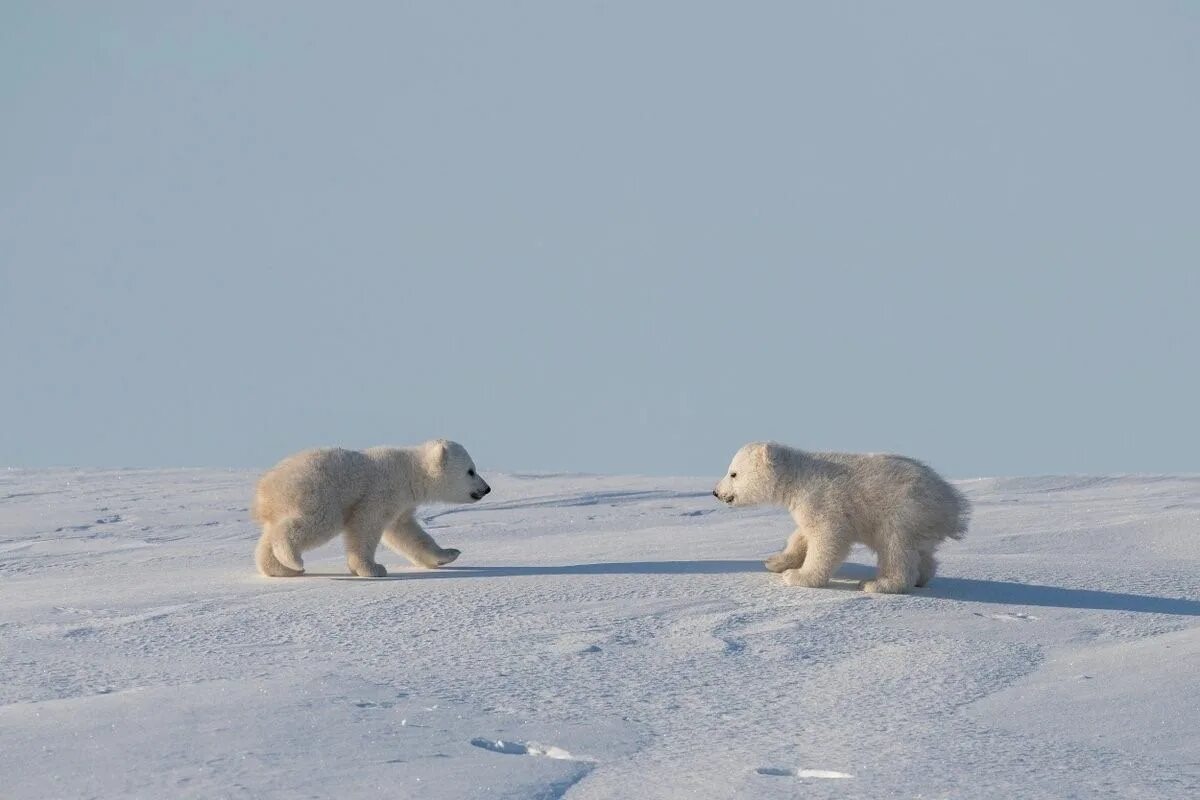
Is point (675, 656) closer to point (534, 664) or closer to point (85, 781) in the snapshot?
point (534, 664)

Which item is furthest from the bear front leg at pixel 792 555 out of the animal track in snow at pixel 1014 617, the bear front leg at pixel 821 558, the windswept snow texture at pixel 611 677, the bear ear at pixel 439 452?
the bear ear at pixel 439 452

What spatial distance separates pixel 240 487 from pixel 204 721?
11.0 metres

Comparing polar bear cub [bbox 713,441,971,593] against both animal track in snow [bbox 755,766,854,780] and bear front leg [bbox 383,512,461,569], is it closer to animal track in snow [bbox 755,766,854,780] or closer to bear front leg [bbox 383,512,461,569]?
bear front leg [bbox 383,512,461,569]

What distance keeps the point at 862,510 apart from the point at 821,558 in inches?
12.8

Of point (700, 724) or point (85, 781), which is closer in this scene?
point (85, 781)

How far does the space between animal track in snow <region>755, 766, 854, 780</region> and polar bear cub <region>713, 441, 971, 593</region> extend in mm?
2996

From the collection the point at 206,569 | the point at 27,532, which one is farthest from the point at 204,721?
the point at 27,532

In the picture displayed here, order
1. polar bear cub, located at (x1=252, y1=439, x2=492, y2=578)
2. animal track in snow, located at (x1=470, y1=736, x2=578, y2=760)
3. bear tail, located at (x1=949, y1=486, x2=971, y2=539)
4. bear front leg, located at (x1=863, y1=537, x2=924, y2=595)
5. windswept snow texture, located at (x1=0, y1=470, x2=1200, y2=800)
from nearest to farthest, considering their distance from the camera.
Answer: windswept snow texture, located at (x1=0, y1=470, x2=1200, y2=800) → animal track in snow, located at (x1=470, y1=736, x2=578, y2=760) → bear front leg, located at (x1=863, y1=537, x2=924, y2=595) → bear tail, located at (x1=949, y1=486, x2=971, y2=539) → polar bear cub, located at (x1=252, y1=439, x2=492, y2=578)

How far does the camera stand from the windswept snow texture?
397cm

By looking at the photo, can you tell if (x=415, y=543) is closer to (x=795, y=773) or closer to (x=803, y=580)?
(x=803, y=580)

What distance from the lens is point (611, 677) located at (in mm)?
5156

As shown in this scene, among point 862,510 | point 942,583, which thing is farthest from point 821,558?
point 942,583

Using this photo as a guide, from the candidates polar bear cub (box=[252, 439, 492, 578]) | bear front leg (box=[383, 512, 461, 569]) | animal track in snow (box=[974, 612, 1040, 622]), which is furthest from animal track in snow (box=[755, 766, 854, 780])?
bear front leg (box=[383, 512, 461, 569])

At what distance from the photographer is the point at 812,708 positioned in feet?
15.7
